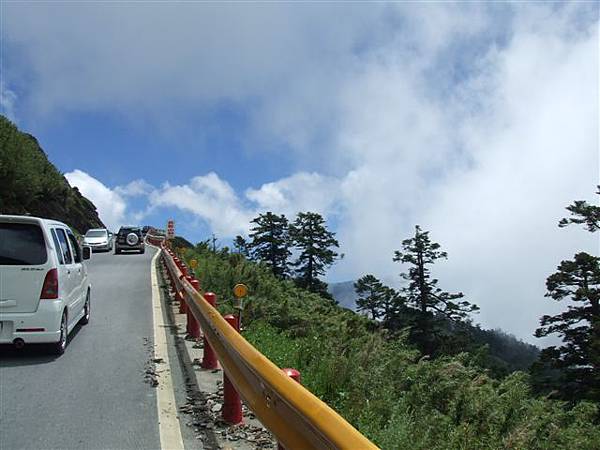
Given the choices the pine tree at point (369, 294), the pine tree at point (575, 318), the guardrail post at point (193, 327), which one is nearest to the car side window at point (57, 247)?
the guardrail post at point (193, 327)

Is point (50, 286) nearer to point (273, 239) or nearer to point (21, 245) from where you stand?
point (21, 245)

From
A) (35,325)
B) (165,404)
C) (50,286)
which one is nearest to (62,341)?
(35,325)

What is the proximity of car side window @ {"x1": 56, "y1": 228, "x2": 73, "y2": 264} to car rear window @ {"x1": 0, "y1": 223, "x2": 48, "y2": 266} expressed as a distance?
791mm

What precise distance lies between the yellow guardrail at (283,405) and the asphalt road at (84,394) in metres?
1.18

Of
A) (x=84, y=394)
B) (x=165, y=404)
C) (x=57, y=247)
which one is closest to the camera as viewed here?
(x=165, y=404)

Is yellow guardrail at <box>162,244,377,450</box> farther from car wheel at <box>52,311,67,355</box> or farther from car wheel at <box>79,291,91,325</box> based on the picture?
car wheel at <box>79,291,91,325</box>

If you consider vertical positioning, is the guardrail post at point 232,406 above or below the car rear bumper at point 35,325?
below

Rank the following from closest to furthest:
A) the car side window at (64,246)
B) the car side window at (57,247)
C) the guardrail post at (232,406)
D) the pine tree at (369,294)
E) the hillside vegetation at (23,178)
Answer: the guardrail post at (232,406), the car side window at (57,247), the car side window at (64,246), the hillside vegetation at (23,178), the pine tree at (369,294)

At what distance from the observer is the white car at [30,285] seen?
7363 mm

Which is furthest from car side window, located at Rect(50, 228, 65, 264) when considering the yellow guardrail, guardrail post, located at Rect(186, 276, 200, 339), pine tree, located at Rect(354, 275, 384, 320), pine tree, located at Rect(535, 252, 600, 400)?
pine tree, located at Rect(354, 275, 384, 320)

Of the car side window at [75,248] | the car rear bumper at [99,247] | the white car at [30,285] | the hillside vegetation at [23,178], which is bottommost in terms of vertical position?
the white car at [30,285]

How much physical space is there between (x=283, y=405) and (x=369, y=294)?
63567 mm

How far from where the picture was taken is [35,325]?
745cm

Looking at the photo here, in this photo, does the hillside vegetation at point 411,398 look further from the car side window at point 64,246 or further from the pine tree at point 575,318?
the pine tree at point 575,318
